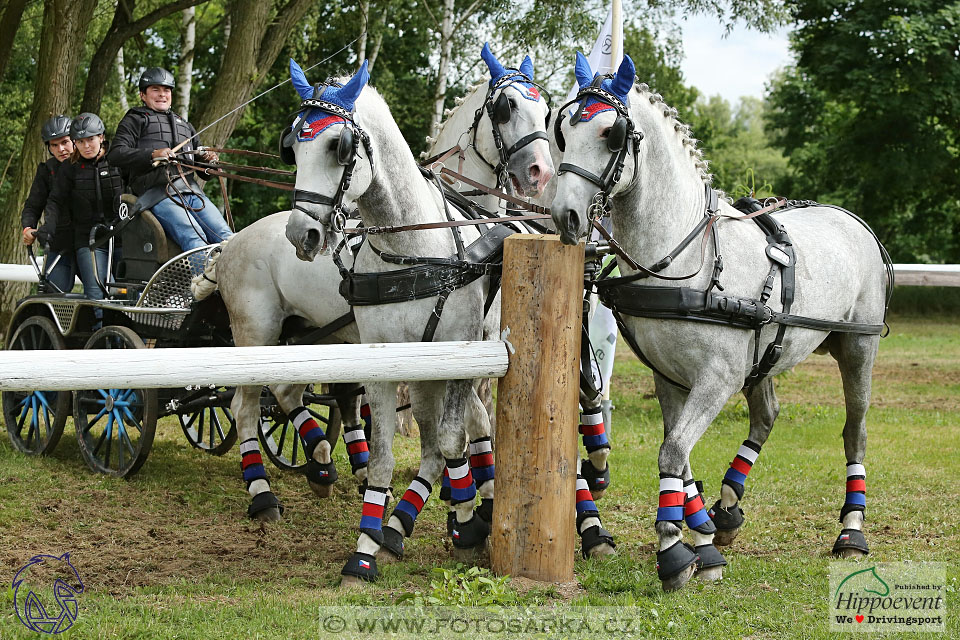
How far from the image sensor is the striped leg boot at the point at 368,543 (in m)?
4.46

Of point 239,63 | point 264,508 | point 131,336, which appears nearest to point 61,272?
point 131,336

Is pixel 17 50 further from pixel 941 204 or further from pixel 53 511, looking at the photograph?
pixel 941 204

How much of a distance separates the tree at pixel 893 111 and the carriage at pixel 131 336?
675 inches

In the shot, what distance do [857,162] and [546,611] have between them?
70.2ft

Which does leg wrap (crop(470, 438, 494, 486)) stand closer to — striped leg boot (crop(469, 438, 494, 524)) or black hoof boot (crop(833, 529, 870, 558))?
striped leg boot (crop(469, 438, 494, 524))

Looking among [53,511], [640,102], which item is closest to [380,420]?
[640,102]

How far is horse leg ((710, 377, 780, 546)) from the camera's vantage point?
5.23 m

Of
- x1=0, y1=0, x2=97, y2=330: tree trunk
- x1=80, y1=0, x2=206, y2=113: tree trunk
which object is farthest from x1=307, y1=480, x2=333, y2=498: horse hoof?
x1=80, y1=0, x2=206, y2=113: tree trunk

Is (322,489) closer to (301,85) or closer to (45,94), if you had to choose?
(301,85)

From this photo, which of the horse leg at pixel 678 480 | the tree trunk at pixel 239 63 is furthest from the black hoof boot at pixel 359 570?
the tree trunk at pixel 239 63

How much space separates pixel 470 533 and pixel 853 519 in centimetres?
209

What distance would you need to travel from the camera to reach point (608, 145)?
4.00m

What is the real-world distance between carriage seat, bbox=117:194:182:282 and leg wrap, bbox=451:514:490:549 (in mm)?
2996

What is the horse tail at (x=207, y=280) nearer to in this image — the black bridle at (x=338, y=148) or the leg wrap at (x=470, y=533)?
the black bridle at (x=338, y=148)
